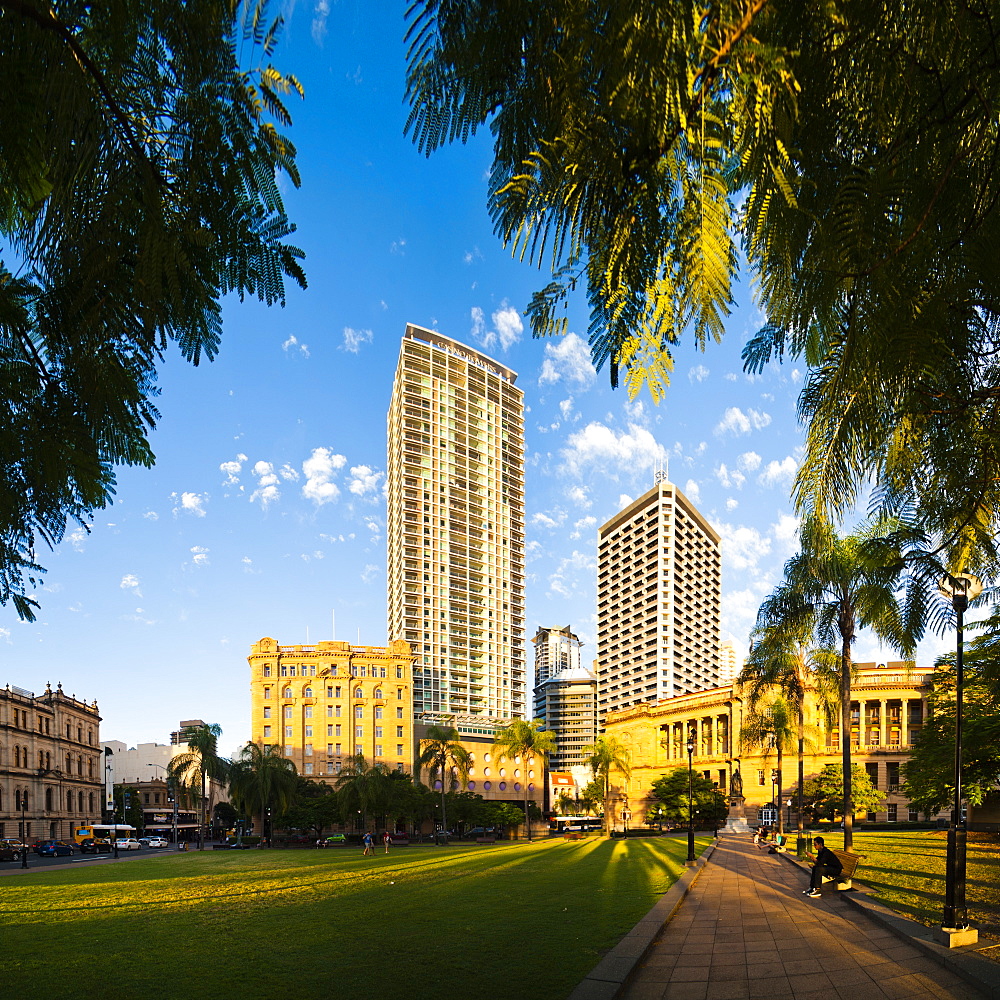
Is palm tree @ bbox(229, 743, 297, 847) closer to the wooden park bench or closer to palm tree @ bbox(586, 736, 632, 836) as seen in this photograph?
palm tree @ bbox(586, 736, 632, 836)

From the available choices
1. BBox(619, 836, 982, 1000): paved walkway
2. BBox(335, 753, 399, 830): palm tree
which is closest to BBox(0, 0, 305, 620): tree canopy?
BBox(619, 836, 982, 1000): paved walkway

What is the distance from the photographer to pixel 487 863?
115ft

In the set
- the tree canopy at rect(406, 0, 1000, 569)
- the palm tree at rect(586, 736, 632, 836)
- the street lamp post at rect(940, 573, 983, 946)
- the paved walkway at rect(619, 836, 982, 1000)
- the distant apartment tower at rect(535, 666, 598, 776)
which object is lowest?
the distant apartment tower at rect(535, 666, 598, 776)

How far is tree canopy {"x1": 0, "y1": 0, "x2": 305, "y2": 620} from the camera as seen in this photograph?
301 cm

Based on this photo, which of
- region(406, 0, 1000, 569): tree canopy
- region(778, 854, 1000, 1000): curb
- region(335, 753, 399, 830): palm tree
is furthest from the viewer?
region(335, 753, 399, 830): palm tree

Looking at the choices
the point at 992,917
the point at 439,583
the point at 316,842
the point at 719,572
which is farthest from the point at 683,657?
the point at 992,917

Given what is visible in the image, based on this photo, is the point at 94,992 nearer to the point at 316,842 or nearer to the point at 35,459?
the point at 35,459

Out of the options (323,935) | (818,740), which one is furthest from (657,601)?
(323,935)

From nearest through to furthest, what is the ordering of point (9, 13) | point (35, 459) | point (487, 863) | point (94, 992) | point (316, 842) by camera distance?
point (9, 13), point (35, 459), point (94, 992), point (487, 863), point (316, 842)

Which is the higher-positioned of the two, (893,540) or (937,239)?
(937,239)

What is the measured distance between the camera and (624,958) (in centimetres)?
1035

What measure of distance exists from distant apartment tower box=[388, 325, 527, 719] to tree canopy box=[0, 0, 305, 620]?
396 feet

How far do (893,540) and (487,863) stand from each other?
2969cm

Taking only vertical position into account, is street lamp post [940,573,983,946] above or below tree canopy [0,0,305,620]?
below
